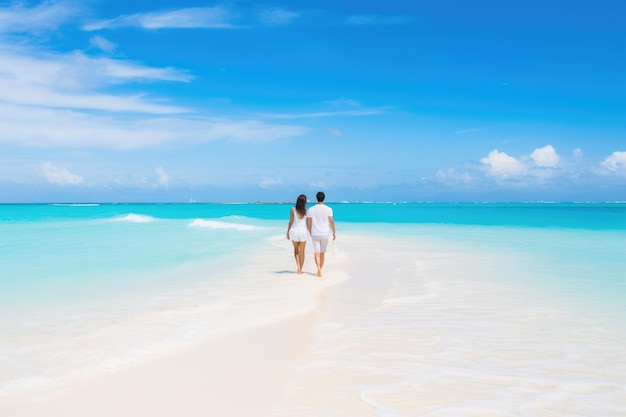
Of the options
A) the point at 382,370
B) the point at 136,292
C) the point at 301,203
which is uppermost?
the point at 301,203

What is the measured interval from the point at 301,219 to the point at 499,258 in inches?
291

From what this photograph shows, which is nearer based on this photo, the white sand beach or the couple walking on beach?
the white sand beach

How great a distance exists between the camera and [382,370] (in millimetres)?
4875

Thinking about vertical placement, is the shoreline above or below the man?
below

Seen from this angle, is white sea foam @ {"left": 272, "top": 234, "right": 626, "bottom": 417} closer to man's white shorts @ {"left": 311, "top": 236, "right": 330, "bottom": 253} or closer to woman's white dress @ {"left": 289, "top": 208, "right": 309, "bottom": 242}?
man's white shorts @ {"left": 311, "top": 236, "right": 330, "bottom": 253}

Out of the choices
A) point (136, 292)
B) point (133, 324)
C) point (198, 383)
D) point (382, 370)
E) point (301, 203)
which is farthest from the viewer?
point (301, 203)

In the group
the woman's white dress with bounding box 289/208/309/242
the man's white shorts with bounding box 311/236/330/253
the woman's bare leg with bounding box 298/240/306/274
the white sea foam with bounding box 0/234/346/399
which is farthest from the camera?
the woman's bare leg with bounding box 298/240/306/274

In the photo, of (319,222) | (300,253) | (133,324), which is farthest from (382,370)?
(300,253)

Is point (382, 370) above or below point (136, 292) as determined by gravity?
above

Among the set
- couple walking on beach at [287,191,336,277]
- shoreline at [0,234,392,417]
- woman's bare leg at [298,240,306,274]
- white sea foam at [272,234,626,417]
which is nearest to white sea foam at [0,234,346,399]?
shoreline at [0,234,392,417]

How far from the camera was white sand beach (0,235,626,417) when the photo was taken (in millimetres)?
4082

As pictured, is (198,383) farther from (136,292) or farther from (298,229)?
(298,229)

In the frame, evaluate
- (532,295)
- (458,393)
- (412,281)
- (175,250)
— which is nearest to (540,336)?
(458,393)

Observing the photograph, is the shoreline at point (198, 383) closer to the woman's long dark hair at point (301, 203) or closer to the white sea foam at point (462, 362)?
the white sea foam at point (462, 362)
